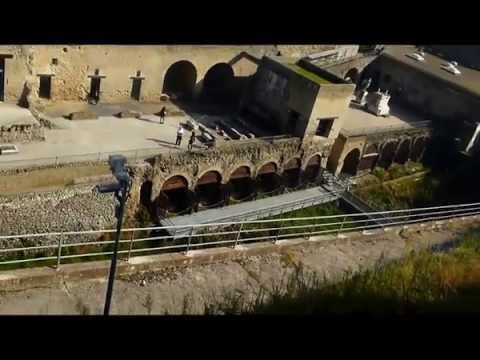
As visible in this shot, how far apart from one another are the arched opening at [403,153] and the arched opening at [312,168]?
4.69 meters

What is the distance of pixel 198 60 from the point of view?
24516 millimetres

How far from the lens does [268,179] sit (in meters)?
23.7

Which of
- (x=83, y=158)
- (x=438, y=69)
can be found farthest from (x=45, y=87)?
(x=438, y=69)

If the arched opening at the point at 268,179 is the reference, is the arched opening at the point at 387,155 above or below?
above

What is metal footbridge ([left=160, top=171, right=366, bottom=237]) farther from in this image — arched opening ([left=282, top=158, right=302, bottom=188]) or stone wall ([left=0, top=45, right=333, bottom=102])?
stone wall ([left=0, top=45, right=333, bottom=102])

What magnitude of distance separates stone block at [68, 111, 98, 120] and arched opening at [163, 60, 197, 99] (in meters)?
4.70

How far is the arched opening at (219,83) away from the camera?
2595 cm

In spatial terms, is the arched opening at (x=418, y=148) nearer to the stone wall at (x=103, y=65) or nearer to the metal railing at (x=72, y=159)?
the stone wall at (x=103, y=65)

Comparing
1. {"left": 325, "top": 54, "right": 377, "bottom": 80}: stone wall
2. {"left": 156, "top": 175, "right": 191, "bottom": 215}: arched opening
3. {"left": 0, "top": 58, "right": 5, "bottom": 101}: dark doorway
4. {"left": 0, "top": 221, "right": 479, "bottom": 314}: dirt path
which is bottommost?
{"left": 156, "top": 175, "right": 191, "bottom": 215}: arched opening

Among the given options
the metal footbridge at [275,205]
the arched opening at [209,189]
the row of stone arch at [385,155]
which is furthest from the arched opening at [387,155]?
the arched opening at [209,189]

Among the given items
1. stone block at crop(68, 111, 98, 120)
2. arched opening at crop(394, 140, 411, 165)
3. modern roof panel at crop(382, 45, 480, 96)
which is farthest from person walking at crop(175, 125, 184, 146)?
modern roof panel at crop(382, 45, 480, 96)

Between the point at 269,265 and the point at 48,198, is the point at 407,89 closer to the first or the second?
the point at 48,198

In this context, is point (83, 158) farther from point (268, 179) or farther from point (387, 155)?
point (387, 155)

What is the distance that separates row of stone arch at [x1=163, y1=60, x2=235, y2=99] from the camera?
25219 millimetres
